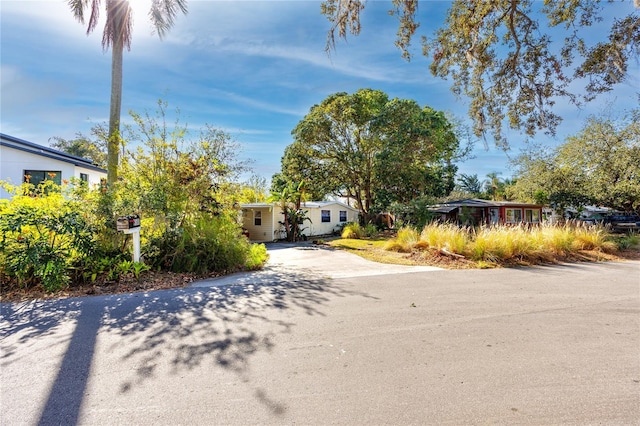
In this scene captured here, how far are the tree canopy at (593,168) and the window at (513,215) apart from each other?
195cm

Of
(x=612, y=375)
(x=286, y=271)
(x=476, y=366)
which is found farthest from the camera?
(x=286, y=271)

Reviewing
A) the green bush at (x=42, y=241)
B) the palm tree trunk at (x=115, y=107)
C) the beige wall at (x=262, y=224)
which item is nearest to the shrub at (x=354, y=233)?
the beige wall at (x=262, y=224)

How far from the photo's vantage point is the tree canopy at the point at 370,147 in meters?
19.1

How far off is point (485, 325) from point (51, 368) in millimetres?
4959

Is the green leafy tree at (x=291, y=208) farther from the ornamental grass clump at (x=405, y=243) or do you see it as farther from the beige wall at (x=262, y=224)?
the ornamental grass clump at (x=405, y=243)

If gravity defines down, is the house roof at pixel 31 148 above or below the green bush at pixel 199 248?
above

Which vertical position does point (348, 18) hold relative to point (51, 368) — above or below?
above

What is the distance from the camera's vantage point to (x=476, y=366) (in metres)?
2.85

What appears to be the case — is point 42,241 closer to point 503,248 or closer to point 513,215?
point 503,248

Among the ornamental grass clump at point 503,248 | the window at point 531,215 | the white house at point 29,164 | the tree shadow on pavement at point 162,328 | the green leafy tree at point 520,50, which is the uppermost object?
the green leafy tree at point 520,50

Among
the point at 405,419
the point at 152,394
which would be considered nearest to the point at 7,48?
the point at 152,394

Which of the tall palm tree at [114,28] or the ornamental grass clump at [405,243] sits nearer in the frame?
the tall palm tree at [114,28]

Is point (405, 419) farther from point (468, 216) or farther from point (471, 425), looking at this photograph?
Result: point (468, 216)

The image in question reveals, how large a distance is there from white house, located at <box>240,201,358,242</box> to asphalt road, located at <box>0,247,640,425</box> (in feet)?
44.0
